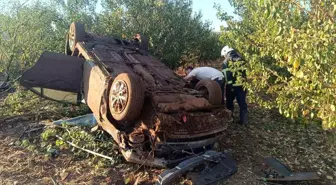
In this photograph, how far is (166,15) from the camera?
9.55 meters

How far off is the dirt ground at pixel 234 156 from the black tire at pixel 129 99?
0.94 metres

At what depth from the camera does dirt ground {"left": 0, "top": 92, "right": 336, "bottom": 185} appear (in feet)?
14.5

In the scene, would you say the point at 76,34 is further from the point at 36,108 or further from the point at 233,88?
the point at 233,88

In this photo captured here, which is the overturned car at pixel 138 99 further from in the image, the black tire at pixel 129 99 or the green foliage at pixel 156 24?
the green foliage at pixel 156 24

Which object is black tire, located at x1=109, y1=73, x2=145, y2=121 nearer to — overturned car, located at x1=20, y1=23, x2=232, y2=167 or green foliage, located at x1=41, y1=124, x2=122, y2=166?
overturned car, located at x1=20, y1=23, x2=232, y2=167

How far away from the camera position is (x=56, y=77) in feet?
17.6

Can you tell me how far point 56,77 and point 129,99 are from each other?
206cm

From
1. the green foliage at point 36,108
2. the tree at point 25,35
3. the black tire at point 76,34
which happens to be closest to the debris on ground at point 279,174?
the green foliage at point 36,108

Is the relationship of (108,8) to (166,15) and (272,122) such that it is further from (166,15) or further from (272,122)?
(272,122)

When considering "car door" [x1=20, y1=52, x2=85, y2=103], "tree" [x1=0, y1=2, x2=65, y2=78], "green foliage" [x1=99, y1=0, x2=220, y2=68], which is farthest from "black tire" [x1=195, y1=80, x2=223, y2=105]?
"tree" [x1=0, y1=2, x2=65, y2=78]

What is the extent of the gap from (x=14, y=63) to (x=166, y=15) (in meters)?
4.73

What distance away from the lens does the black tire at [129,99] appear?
Answer: 13.1 ft

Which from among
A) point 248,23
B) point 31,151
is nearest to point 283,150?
point 248,23

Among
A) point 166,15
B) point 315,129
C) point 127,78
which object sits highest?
point 166,15
